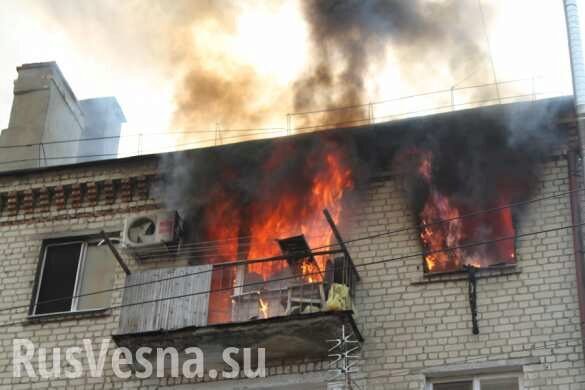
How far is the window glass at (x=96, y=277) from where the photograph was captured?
17438 mm

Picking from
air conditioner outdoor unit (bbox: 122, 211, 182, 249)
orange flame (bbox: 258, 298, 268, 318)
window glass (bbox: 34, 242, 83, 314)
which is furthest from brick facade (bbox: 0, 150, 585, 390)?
orange flame (bbox: 258, 298, 268, 318)

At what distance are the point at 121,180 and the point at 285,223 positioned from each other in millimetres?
3266

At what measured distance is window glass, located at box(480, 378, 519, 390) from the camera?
1461 cm

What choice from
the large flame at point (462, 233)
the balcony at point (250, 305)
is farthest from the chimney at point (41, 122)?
the large flame at point (462, 233)

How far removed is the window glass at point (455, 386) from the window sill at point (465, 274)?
1600mm

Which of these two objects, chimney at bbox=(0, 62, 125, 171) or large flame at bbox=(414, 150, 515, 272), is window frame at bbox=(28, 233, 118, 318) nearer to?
chimney at bbox=(0, 62, 125, 171)

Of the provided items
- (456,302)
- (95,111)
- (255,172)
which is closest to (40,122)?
(95,111)

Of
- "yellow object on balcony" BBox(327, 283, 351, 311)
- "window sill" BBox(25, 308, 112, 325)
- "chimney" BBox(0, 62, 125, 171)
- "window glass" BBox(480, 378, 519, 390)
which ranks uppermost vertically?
"chimney" BBox(0, 62, 125, 171)

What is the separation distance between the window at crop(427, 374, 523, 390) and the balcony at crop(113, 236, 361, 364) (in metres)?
1.42

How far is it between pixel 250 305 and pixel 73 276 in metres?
3.64

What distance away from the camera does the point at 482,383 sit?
14758mm

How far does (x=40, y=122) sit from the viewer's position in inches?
845

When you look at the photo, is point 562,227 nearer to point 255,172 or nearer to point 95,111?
point 255,172

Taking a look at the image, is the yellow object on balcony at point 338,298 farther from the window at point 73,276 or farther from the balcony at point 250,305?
the window at point 73,276
